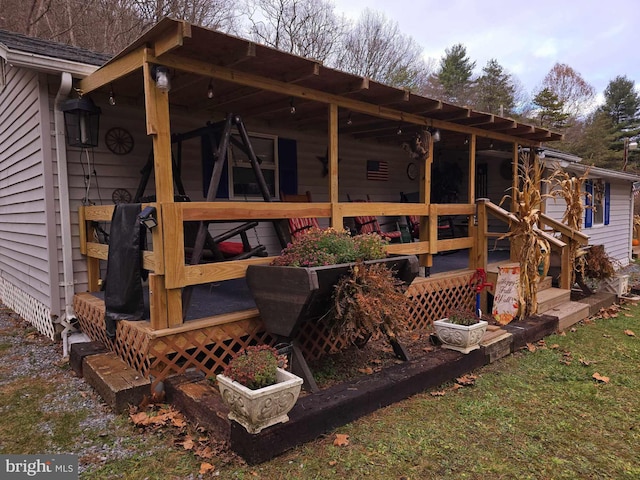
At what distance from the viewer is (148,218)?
3086 mm

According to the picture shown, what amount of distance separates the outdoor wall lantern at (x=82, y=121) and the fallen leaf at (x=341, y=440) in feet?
11.2

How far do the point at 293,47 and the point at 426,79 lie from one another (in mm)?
12033

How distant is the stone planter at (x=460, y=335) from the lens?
365 centimetres

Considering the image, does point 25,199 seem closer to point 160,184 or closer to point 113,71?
point 113,71

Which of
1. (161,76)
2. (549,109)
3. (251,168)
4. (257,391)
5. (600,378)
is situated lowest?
(600,378)

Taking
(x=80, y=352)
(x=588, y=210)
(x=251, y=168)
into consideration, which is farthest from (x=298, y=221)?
(x=588, y=210)

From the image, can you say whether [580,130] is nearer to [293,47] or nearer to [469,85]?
[469,85]

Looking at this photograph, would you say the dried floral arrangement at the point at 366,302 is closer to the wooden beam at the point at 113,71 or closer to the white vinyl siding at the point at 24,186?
the wooden beam at the point at 113,71

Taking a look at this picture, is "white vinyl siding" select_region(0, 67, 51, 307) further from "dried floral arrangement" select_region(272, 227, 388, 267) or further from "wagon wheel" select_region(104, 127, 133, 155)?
"dried floral arrangement" select_region(272, 227, 388, 267)

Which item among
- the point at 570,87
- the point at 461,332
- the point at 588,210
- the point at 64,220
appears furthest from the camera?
the point at 570,87

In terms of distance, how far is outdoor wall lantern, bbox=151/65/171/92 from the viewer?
120 inches

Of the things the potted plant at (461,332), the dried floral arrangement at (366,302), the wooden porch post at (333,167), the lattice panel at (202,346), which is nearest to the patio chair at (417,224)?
the wooden porch post at (333,167)

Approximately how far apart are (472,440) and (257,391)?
1.36 meters

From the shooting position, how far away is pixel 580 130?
2827cm
